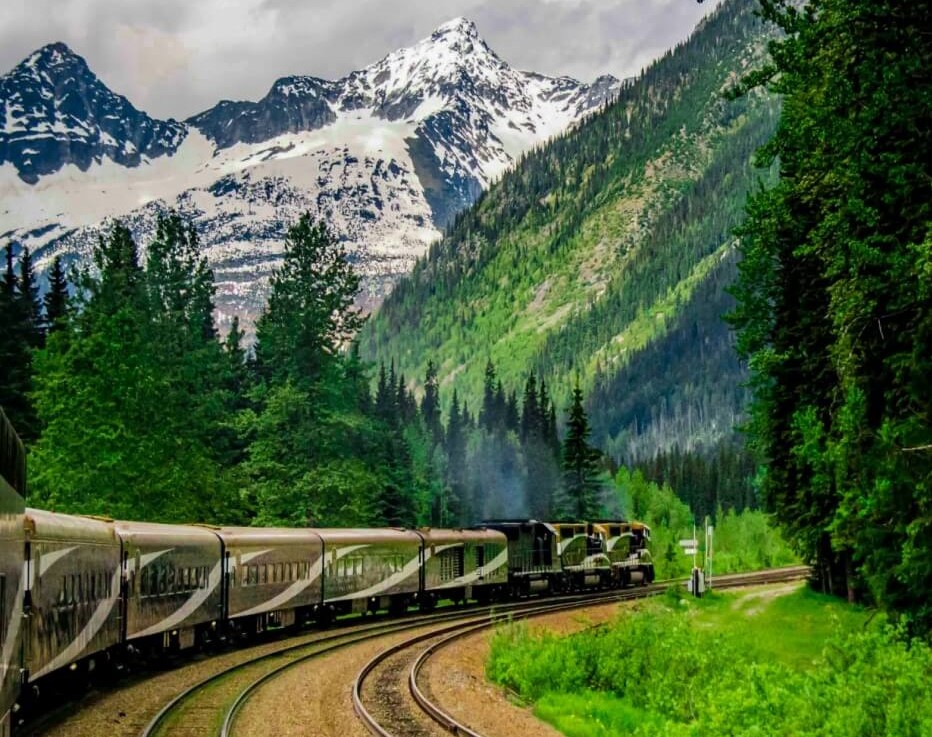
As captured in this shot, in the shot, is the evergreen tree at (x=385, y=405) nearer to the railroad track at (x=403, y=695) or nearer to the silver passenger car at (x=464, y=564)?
the silver passenger car at (x=464, y=564)

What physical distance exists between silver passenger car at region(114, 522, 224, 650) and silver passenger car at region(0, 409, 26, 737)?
12973 mm

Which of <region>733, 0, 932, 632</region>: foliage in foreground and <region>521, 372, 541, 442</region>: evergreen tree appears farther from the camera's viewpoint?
<region>521, 372, 541, 442</region>: evergreen tree

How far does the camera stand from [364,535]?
47219 mm

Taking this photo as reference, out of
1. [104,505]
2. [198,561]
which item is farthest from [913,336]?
[104,505]

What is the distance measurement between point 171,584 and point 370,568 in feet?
54.8

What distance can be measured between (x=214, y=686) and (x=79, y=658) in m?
3.89

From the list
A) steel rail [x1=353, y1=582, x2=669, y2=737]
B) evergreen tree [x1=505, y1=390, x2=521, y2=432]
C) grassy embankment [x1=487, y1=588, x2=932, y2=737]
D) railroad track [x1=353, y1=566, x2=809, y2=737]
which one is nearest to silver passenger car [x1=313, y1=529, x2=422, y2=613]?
steel rail [x1=353, y1=582, x2=669, y2=737]

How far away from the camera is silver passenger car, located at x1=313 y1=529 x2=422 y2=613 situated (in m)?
44.2

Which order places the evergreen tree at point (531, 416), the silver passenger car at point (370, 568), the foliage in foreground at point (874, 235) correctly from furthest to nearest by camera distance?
the evergreen tree at point (531, 416)
the silver passenger car at point (370, 568)
the foliage in foreground at point (874, 235)

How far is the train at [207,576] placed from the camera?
19.0 m

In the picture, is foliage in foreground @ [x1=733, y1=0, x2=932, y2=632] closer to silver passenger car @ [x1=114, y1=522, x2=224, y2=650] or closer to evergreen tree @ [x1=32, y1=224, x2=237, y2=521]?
silver passenger car @ [x1=114, y1=522, x2=224, y2=650]

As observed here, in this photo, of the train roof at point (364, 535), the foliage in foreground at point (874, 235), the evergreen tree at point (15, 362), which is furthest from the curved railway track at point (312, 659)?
the evergreen tree at point (15, 362)

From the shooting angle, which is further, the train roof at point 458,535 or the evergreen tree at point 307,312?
the evergreen tree at point 307,312

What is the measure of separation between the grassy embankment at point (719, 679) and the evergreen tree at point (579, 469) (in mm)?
62946
